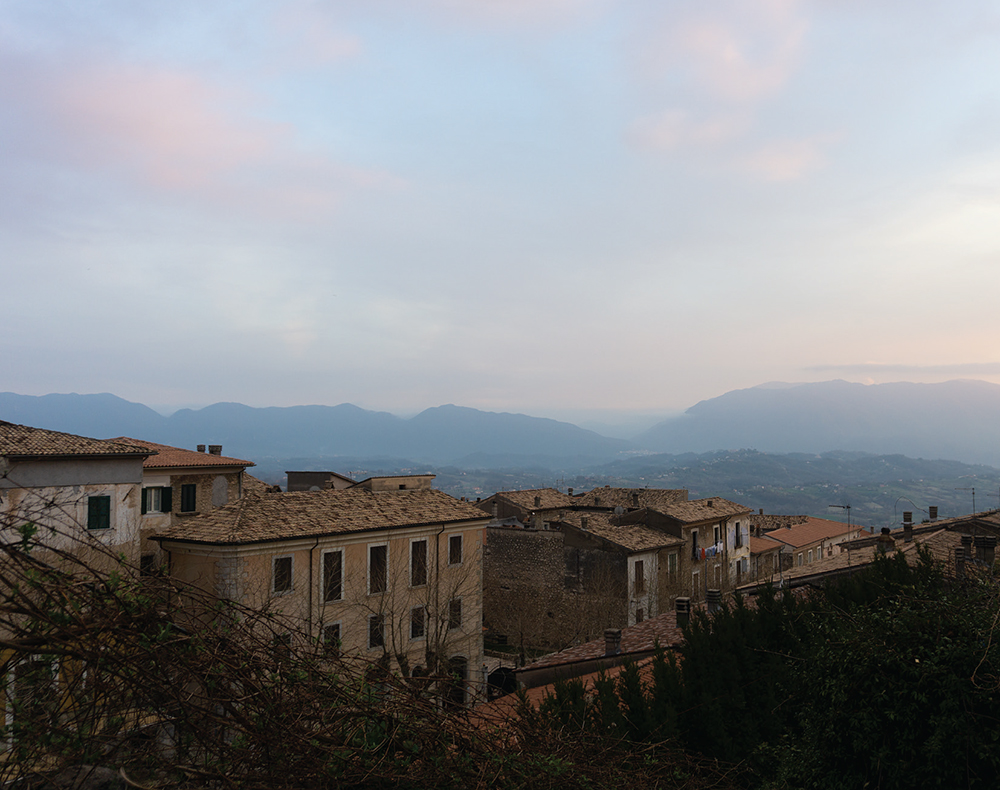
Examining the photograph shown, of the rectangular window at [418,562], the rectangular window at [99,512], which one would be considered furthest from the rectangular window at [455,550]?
the rectangular window at [99,512]

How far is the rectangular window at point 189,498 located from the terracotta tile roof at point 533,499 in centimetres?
2130

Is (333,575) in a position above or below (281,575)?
below

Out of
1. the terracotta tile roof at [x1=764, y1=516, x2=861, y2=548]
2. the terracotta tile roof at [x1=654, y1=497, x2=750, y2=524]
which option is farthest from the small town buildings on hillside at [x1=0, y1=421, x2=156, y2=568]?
the terracotta tile roof at [x1=764, y1=516, x2=861, y2=548]

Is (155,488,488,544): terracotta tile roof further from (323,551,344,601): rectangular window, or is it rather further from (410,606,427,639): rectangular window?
(410,606,427,639): rectangular window

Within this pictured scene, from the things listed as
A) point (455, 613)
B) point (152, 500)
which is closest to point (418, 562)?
point (455, 613)

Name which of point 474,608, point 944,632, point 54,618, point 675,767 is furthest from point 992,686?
point 474,608

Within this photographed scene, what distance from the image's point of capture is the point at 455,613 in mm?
26516

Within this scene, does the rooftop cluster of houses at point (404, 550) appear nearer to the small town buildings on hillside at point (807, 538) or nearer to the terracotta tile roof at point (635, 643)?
the terracotta tile roof at point (635, 643)

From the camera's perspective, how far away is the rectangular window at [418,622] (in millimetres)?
24781

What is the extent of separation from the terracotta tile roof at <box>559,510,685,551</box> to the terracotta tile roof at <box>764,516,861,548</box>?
61.1 ft

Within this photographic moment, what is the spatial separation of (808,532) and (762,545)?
9.68 m

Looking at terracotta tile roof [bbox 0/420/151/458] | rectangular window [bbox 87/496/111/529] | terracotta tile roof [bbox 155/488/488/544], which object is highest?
terracotta tile roof [bbox 0/420/151/458]

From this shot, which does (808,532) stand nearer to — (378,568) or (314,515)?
(378,568)

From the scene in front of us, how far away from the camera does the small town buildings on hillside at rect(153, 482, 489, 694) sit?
67.3ft
